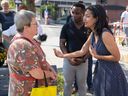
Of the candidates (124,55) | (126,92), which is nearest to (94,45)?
(126,92)

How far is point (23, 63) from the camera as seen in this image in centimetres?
389

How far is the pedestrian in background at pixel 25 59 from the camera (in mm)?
3885

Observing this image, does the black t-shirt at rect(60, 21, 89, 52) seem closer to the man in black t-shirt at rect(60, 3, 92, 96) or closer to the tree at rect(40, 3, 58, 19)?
the man in black t-shirt at rect(60, 3, 92, 96)

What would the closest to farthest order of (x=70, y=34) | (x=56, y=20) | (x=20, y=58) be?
1. (x=20, y=58)
2. (x=70, y=34)
3. (x=56, y=20)

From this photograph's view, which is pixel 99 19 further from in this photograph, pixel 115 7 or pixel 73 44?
pixel 115 7

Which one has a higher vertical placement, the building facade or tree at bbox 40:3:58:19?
tree at bbox 40:3:58:19

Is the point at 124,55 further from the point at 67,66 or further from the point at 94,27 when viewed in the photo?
the point at 94,27

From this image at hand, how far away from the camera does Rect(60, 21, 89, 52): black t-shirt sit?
5.74 m

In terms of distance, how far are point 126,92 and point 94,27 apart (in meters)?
0.80

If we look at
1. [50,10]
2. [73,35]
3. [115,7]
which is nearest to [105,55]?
[73,35]

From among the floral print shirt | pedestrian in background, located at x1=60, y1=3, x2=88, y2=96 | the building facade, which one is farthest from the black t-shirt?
the building facade

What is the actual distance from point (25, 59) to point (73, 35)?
1954 mm

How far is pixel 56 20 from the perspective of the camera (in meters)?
36.8

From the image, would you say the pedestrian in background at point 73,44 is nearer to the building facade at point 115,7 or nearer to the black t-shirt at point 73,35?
the black t-shirt at point 73,35
